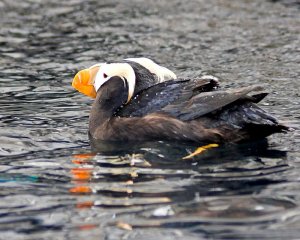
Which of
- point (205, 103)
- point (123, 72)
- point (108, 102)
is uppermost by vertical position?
point (123, 72)

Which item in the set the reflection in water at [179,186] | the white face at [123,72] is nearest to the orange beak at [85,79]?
the white face at [123,72]

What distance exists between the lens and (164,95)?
720 cm

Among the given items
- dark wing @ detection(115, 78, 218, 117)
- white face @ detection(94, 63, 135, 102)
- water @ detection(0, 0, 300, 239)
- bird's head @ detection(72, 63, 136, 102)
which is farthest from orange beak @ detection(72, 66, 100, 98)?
dark wing @ detection(115, 78, 218, 117)

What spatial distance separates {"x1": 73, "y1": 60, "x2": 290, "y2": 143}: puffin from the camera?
7.04m

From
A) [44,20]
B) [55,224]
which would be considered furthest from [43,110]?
[44,20]

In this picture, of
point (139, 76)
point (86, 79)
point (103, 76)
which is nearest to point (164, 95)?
point (139, 76)

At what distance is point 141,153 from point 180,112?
0.49 m

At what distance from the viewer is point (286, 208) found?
5.48 metres

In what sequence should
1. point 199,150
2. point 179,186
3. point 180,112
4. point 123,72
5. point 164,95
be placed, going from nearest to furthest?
point 179,186, point 199,150, point 180,112, point 164,95, point 123,72

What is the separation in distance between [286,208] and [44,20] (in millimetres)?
8857

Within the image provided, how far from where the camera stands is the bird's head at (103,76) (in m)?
7.48

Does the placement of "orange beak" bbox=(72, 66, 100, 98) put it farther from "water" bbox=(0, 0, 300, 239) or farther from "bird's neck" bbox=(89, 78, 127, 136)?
"water" bbox=(0, 0, 300, 239)

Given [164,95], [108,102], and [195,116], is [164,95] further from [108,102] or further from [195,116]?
[108,102]

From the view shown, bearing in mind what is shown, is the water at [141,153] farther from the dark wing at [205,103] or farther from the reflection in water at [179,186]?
the dark wing at [205,103]
